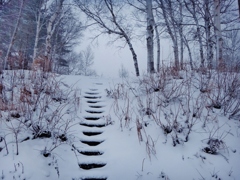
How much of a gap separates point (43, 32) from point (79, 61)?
28.8 ft

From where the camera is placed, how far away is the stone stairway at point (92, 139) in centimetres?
224

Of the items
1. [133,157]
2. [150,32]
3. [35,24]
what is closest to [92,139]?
[133,157]

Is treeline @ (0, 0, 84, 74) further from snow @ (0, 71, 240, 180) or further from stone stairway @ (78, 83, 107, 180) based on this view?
snow @ (0, 71, 240, 180)

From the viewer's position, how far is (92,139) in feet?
8.96

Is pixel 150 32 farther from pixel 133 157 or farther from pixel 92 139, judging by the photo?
pixel 133 157

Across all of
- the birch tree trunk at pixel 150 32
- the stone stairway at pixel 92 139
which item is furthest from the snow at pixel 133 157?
the birch tree trunk at pixel 150 32

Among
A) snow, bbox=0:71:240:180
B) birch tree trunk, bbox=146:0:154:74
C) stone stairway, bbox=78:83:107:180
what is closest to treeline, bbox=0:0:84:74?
birch tree trunk, bbox=146:0:154:74

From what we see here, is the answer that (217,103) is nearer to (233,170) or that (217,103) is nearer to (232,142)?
(232,142)

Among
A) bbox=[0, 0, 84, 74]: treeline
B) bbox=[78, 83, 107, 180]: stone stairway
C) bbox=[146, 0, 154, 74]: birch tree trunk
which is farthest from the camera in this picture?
bbox=[0, 0, 84, 74]: treeline

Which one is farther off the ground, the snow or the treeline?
the treeline

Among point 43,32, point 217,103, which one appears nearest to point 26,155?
point 217,103

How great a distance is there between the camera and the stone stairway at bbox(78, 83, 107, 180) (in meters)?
2.24

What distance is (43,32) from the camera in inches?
605

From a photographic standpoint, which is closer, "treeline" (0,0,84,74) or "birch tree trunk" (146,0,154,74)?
"birch tree trunk" (146,0,154,74)
